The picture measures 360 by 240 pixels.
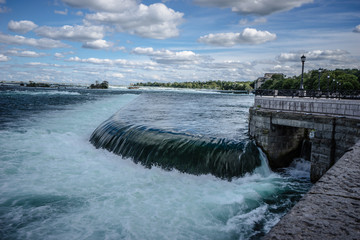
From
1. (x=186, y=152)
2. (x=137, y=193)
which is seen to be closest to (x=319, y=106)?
(x=186, y=152)

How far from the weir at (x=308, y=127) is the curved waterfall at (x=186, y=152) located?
4.10 feet

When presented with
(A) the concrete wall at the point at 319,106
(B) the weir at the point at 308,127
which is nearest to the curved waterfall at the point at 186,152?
(B) the weir at the point at 308,127

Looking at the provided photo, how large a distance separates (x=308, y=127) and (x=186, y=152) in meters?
6.36

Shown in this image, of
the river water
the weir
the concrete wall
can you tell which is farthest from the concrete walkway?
the concrete wall

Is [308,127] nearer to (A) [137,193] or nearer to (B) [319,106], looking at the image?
(B) [319,106]

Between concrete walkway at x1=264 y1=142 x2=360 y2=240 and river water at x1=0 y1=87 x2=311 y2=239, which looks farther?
river water at x1=0 y1=87 x2=311 y2=239

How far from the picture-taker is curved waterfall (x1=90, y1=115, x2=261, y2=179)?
13008 mm

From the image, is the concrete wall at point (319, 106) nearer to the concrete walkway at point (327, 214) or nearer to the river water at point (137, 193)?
→ the river water at point (137, 193)

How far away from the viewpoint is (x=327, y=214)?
3.01 m

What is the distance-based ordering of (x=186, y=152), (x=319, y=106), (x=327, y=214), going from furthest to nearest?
1. (x=186, y=152)
2. (x=319, y=106)
3. (x=327, y=214)

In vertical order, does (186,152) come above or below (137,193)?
above

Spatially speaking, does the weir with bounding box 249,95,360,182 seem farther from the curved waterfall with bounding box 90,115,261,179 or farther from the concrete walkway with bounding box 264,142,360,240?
the concrete walkway with bounding box 264,142,360,240

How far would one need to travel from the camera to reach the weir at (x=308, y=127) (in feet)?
37.3

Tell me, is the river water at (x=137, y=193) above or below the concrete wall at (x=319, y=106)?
below
